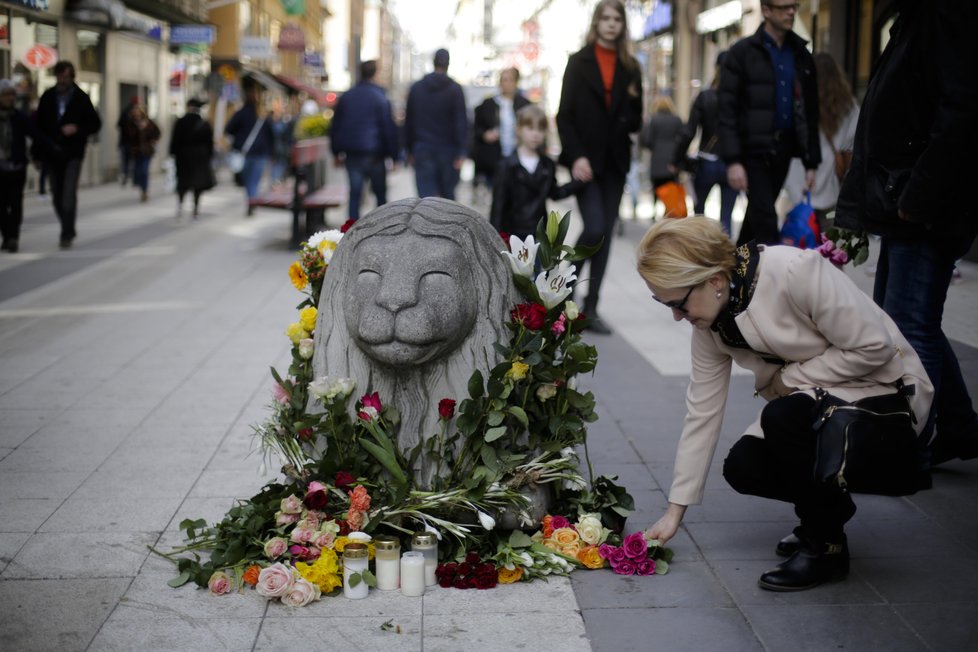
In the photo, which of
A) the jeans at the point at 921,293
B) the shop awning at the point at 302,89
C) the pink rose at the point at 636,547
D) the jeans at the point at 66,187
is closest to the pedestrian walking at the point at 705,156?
the jeans at the point at 921,293

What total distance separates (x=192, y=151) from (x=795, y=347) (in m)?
14.4

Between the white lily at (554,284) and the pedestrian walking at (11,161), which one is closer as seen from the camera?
the white lily at (554,284)

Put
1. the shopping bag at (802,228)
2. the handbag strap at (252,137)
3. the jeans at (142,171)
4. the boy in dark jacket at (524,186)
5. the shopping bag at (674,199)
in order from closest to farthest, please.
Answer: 1. the shopping bag at (802,228)
2. the shopping bag at (674,199)
3. the boy in dark jacket at (524,186)
4. the handbag strap at (252,137)
5. the jeans at (142,171)

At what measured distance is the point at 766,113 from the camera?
22.3 feet

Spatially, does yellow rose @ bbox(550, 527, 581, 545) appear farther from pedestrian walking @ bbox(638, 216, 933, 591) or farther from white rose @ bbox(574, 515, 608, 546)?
pedestrian walking @ bbox(638, 216, 933, 591)

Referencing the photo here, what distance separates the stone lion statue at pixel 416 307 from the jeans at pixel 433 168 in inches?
313

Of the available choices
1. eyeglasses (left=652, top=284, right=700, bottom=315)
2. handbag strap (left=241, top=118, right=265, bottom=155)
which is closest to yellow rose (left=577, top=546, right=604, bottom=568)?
eyeglasses (left=652, top=284, right=700, bottom=315)

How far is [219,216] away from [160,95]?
49.0 ft

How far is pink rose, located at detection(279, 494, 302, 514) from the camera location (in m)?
3.86

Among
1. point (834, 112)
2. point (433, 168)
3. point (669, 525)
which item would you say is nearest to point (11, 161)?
point (433, 168)

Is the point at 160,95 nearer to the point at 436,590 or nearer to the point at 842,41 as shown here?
the point at 842,41

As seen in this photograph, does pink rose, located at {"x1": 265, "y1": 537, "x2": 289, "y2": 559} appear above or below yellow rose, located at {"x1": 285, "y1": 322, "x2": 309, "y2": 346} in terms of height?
below

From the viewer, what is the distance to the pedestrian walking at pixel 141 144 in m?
21.3

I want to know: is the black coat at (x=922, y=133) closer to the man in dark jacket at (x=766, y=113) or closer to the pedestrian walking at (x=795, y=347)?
the pedestrian walking at (x=795, y=347)
